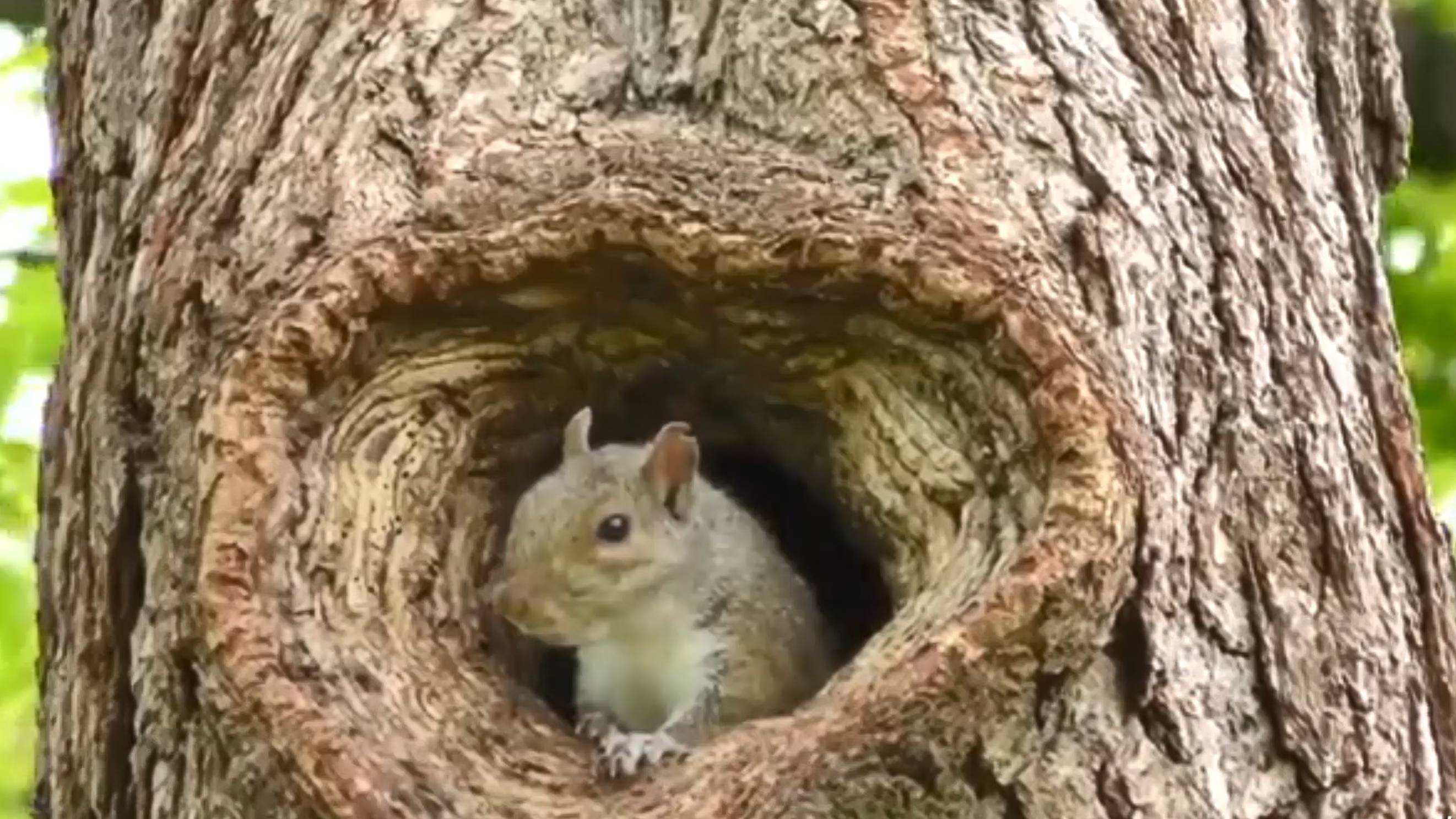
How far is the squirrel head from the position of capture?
8.81 feet

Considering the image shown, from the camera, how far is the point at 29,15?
12.6ft

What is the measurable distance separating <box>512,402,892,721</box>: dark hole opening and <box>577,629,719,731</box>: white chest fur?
0.19ft

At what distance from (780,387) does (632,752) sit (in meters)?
0.47

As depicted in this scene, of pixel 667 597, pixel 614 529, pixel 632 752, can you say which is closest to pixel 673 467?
pixel 614 529

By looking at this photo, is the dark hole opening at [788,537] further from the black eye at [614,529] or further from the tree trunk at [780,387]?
the tree trunk at [780,387]

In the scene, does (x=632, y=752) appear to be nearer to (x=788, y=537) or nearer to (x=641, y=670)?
(x=641, y=670)

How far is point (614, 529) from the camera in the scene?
2918 mm

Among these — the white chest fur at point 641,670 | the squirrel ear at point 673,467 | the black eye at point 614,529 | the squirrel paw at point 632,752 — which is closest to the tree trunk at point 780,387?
the squirrel paw at point 632,752

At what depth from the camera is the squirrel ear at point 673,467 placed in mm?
2730

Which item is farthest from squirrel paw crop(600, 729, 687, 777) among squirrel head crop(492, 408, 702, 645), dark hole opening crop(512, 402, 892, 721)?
dark hole opening crop(512, 402, 892, 721)

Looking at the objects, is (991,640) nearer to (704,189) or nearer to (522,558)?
(704,189)

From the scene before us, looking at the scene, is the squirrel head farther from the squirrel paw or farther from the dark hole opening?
the squirrel paw

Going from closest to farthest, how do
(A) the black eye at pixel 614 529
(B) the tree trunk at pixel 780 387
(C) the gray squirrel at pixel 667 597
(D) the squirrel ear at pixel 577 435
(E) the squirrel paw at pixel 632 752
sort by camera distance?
(B) the tree trunk at pixel 780 387 < (E) the squirrel paw at pixel 632 752 < (D) the squirrel ear at pixel 577 435 < (C) the gray squirrel at pixel 667 597 < (A) the black eye at pixel 614 529

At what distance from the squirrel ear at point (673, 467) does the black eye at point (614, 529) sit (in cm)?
5
